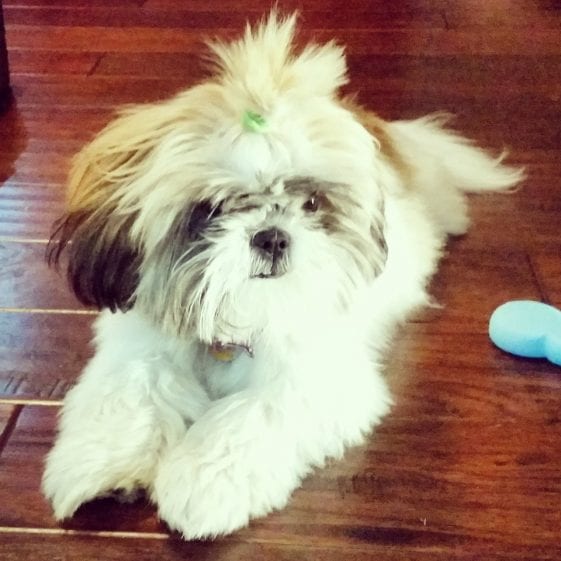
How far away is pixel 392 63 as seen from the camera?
9.71ft

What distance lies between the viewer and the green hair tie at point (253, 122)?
4.02ft

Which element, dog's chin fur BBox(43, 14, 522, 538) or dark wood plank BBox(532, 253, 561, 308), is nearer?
dog's chin fur BBox(43, 14, 522, 538)

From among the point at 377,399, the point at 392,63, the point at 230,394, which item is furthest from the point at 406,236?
the point at 392,63

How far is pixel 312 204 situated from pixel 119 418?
405 millimetres

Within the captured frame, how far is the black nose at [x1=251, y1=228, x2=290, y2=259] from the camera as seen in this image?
1258mm

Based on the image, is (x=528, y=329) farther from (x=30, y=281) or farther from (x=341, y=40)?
(x=341, y=40)

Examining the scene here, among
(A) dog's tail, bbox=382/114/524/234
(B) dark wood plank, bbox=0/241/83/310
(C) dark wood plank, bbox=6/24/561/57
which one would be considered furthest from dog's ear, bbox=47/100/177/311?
(C) dark wood plank, bbox=6/24/561/57

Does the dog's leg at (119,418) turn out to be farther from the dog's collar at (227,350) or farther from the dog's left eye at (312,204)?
the dog's left eye at (312,204)

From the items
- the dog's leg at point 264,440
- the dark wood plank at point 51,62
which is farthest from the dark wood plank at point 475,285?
the dark wood plank at point 51,62

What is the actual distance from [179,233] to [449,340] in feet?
2.19

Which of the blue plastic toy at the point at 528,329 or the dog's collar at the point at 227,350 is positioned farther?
the blue plastic toy at the point at 528,329

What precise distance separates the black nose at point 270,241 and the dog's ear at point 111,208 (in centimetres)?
16

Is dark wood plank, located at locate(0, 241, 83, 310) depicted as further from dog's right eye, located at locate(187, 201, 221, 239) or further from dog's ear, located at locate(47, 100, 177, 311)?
dog's right eye, located at locate(187, 201, 221, 239)

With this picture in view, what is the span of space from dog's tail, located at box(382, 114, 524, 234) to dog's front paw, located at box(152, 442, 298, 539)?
2.47ft
